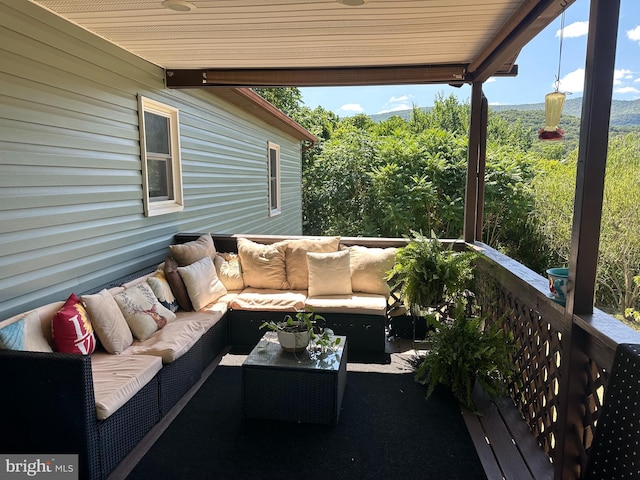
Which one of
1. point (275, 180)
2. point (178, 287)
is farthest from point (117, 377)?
point (275, 180)

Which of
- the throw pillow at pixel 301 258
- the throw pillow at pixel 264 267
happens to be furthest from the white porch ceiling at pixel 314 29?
the throw pillow at pixel 264 267

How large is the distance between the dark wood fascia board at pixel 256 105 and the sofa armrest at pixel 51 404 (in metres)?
4.32

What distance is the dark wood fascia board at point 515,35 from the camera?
2515 mm

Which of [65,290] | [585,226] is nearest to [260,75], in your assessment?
[65,290]

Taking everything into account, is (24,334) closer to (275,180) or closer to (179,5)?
(179,5)

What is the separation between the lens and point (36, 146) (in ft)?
8.99

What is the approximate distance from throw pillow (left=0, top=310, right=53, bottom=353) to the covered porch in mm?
1965

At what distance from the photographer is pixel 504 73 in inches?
157

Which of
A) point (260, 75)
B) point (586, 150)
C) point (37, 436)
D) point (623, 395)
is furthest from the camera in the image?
point (260, 75)

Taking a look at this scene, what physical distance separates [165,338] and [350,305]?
1.62 m

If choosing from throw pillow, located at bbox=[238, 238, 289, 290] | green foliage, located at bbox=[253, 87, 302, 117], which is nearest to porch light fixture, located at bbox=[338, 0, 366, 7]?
throw pillow, located at bbox=[238, 238, 289, 290]

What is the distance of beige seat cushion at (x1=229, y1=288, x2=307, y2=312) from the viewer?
13.0 ft

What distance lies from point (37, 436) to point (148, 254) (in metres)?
2.24

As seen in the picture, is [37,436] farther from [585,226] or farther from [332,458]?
[585,226]
